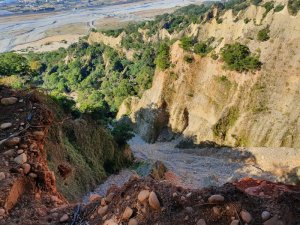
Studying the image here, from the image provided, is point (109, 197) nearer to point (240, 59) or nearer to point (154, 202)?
point (154, 202)

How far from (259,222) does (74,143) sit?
17852 millimetres

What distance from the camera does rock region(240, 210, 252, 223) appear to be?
6289 millimetres

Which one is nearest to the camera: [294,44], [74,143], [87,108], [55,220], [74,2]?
[55,220]

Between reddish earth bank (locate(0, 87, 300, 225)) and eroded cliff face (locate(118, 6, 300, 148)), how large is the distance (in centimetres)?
2306

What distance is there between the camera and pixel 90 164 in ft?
77.7

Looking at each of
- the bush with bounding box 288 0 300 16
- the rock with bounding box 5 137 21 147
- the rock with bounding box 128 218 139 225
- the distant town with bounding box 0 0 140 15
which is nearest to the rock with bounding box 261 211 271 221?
the rock with bounding box 128 218 139 225

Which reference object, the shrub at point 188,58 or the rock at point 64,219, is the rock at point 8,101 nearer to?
the rock at point 64,219

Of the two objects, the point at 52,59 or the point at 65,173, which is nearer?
the point at 65,173

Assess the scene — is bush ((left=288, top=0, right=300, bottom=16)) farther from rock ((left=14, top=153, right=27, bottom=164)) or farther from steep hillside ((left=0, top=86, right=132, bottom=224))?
rock ((left=14, top=153, right=27, bottom=164))

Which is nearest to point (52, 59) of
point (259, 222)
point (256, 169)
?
point (256, 169)

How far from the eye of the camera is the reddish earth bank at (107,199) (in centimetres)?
653

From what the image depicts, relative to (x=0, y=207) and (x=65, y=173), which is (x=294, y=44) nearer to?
(x=65, y=173)

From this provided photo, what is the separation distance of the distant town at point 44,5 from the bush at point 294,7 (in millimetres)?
121307

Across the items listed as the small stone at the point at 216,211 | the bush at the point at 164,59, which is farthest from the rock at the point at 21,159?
the bush at the point at 164,59
